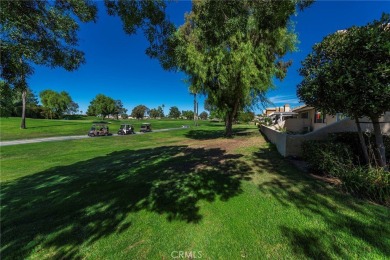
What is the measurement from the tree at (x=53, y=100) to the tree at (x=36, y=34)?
78196mm

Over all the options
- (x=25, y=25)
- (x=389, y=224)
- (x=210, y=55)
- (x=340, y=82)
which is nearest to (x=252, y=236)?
(x=389, y=224)

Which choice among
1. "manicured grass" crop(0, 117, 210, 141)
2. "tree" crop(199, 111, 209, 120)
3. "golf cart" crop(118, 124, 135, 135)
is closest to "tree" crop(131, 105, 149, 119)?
"tree" crop(199, 111, 209, 120)

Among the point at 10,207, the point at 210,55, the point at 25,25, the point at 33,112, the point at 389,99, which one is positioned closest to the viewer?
the point at 25,25

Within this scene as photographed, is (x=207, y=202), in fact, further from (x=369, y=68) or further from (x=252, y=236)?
(x=369, y=68)

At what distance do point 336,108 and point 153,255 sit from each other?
5.17 metres

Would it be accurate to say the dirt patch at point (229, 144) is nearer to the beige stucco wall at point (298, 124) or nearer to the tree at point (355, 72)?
the tree at point (355, 72)

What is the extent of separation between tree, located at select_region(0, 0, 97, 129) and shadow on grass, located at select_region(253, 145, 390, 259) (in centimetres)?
523

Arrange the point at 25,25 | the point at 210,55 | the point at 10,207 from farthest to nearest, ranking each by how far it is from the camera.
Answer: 1. the point at 210,55
2. the point at 10,207
3. the point at 25,25

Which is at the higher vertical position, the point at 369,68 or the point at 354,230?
the point at 369,68

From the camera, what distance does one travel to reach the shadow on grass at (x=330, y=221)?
2.60 meters

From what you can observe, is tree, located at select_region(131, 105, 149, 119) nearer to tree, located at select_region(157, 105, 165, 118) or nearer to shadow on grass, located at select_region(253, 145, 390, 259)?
tree, located at select_region(157, 105, 165, 118)

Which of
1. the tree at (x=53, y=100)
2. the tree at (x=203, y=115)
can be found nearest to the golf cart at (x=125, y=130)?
the tree at (x=53, y=100)

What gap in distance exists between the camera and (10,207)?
15.1ft

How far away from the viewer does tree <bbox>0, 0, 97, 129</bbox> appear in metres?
3.17
